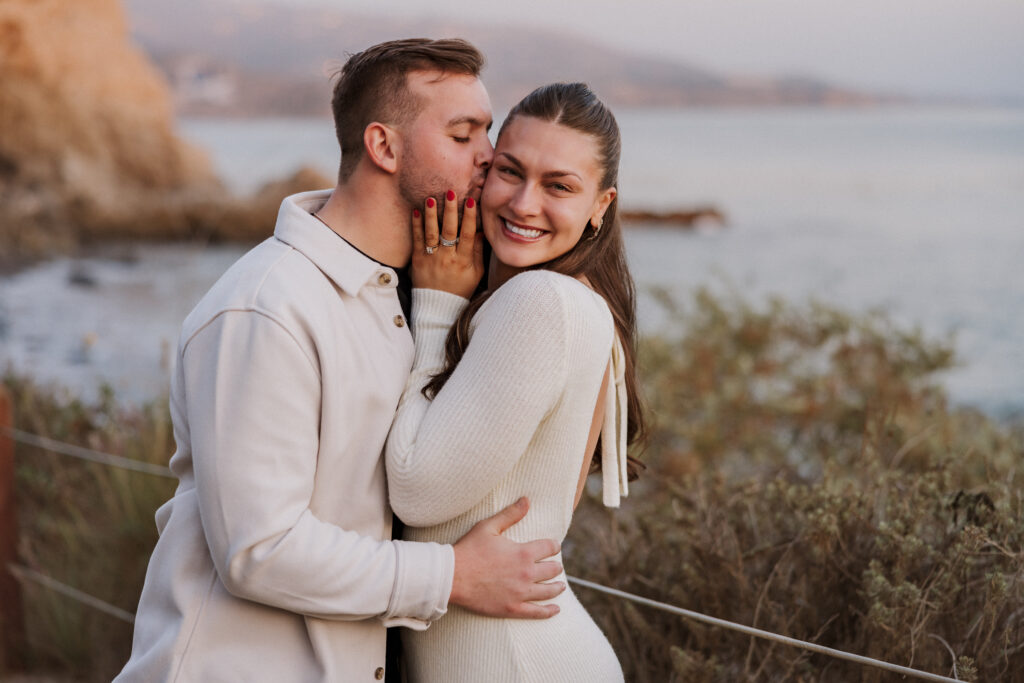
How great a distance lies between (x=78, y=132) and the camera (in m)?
18.2

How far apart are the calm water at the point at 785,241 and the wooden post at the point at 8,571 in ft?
2.27

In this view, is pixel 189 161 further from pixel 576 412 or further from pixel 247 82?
pixel 576 412

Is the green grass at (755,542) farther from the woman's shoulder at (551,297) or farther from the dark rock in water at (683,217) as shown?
the dark rock in water at (683,217)

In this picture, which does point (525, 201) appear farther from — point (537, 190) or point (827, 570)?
point (827, 570)

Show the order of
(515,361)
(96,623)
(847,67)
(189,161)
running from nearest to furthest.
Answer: (515,361) → (96,623) → (189,161) → (847,67)

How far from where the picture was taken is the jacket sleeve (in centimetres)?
173

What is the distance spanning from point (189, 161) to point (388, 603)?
2047 centimetres

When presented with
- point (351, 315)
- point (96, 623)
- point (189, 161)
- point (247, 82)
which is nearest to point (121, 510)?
point (96, 623)

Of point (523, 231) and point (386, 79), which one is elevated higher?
point (386, 79)

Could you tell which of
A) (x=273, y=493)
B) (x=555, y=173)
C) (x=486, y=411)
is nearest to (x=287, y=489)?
(x=273, y=493)

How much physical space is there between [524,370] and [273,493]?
0.49 m

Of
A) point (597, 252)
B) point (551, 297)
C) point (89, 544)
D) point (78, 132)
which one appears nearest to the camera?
point (551, 297)

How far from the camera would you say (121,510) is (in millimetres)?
3951

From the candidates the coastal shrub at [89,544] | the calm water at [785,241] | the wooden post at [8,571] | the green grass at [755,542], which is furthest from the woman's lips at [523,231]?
the wooden post at [8,571]
